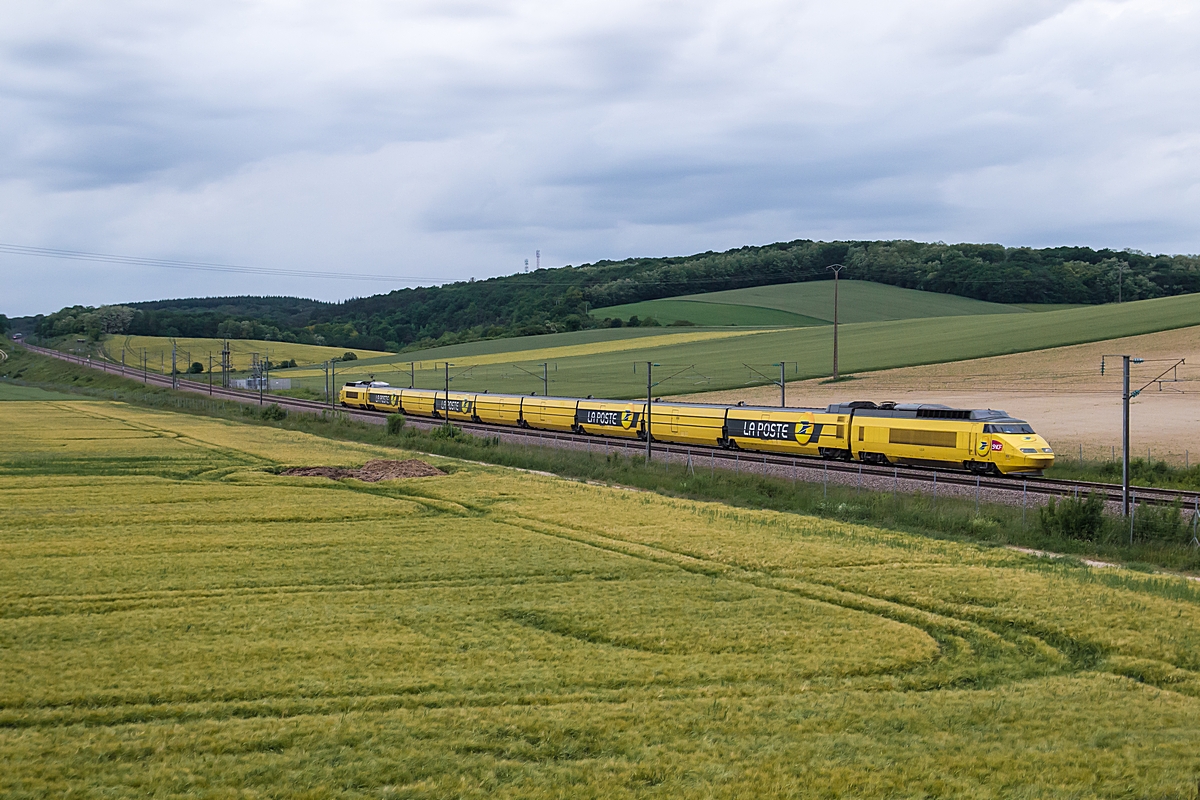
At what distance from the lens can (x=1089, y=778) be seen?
1492 cm

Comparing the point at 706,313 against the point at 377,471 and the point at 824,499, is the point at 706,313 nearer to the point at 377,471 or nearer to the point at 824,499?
the point at 377,471

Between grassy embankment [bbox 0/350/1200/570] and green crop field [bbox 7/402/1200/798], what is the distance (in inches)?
149

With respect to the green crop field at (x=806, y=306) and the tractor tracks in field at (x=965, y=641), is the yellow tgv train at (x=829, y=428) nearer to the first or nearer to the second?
the tractor tracks in field at (x=965, y=641)

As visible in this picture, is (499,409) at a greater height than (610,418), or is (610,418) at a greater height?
(499,409)

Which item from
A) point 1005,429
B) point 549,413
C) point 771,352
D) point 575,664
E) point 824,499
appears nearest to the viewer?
point 575,664

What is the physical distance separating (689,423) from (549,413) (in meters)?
16.8

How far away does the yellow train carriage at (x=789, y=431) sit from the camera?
5750cm

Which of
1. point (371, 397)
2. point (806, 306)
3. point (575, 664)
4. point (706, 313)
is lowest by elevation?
point (575, 664)

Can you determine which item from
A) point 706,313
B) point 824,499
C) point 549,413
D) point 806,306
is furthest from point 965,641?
point 706,313

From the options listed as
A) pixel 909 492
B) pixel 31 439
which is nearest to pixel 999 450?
pixel 909 492

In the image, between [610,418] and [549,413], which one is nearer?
[610,418]

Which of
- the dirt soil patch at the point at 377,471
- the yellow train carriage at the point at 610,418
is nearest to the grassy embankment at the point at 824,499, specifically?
the yellow train carriage at the point at 610,418

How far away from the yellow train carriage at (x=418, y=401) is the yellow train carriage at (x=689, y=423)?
31.6 m

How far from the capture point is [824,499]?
43.8 meters
